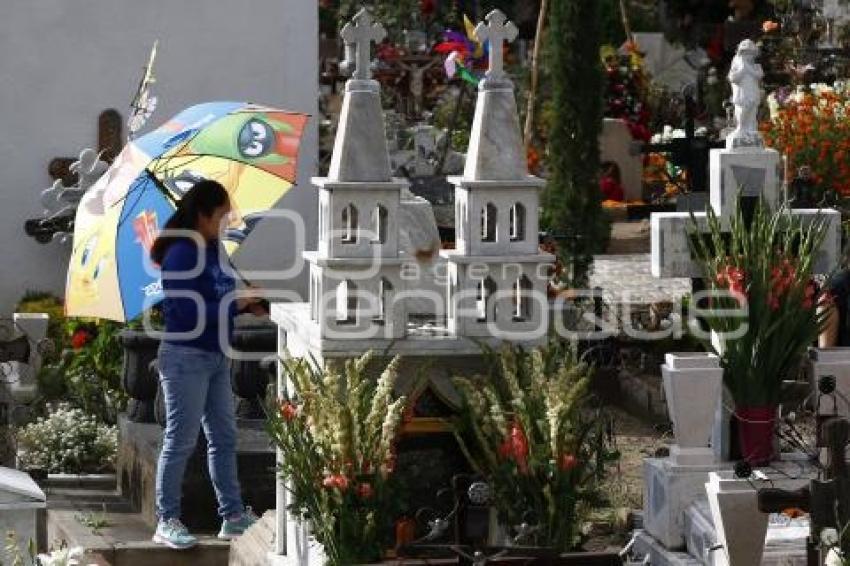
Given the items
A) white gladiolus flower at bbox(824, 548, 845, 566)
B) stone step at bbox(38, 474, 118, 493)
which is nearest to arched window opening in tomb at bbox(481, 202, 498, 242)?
white gladiolus flower at bbox(824, 548, 845, 566)

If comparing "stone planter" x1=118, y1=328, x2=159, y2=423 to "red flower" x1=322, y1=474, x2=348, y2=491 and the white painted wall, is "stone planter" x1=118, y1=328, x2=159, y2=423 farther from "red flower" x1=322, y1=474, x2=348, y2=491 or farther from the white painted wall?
"red flower" x1=322, y1=474, x2=348, y2=491

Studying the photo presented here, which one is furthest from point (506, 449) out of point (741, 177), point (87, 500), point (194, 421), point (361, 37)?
point (87, 500)

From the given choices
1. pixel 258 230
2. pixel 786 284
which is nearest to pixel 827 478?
pixel 786 284

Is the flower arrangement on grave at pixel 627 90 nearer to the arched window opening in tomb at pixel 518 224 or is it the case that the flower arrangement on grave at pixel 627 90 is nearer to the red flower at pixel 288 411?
the arched window opening in tomb at pixel 518 224

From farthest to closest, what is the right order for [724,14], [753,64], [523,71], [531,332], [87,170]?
[724,14] < [523,71] < [87,170] < [753,64] < [531,332]

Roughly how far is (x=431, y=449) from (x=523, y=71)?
16183 millimetres

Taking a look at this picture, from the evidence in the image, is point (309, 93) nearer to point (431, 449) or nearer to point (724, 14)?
point (431, 449)

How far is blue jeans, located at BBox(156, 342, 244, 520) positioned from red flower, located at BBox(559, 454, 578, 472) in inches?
104

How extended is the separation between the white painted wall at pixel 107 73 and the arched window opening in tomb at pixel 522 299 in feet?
29.7

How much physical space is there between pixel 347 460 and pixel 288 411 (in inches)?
18.2

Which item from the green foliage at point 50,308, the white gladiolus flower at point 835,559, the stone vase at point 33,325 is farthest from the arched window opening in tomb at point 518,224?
the green foliage at point 50,308

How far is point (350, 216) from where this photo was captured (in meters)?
9.54

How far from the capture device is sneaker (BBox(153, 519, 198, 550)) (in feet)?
37.4

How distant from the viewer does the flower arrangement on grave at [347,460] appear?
8883 mm
